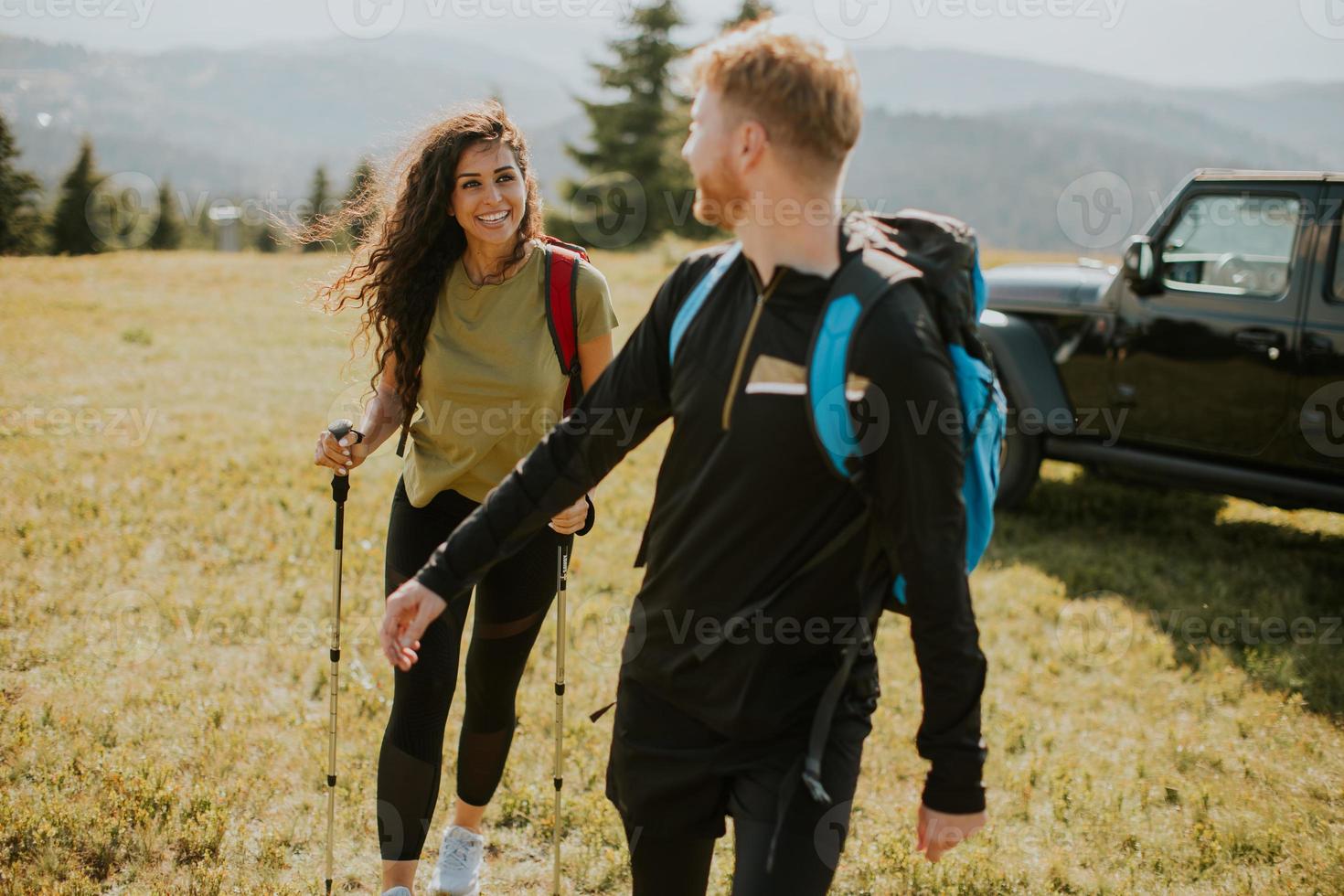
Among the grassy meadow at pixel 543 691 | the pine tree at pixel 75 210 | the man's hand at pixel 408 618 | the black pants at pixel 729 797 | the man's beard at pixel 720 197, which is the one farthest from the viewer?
the pine tree at pixel 75 210

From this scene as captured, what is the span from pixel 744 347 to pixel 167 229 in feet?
246

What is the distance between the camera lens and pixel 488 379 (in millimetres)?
3199

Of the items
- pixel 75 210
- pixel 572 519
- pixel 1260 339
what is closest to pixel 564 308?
pixel 572 519

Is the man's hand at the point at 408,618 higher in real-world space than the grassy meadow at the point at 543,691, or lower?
higher

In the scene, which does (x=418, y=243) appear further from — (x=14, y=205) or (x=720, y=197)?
(x=14, y=205)

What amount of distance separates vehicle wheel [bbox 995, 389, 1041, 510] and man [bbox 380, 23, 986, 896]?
6.30m

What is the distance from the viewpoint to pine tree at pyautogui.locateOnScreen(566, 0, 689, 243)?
1538 inches

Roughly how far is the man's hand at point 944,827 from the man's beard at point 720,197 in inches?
45.4

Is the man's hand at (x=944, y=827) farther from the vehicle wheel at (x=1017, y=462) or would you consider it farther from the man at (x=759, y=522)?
the vehicle wheel at (x=1017, y=462)

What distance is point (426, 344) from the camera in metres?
3.33

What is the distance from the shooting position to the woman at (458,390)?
3.17m

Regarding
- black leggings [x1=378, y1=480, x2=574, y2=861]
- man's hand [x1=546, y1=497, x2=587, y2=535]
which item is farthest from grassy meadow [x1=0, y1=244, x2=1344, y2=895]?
man's hand [x1=546, y1=497, x2=587, y2=535]

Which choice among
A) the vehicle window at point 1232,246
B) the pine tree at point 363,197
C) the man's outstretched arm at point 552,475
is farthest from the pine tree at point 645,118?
the man's outstretched arm at point 552,475

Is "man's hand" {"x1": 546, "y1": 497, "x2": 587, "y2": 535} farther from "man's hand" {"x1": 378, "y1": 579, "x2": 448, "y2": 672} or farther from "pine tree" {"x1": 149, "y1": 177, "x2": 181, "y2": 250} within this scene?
"pine tree" {"x1": 149, "y1": 177, "x2": 181, "y2": 250}
